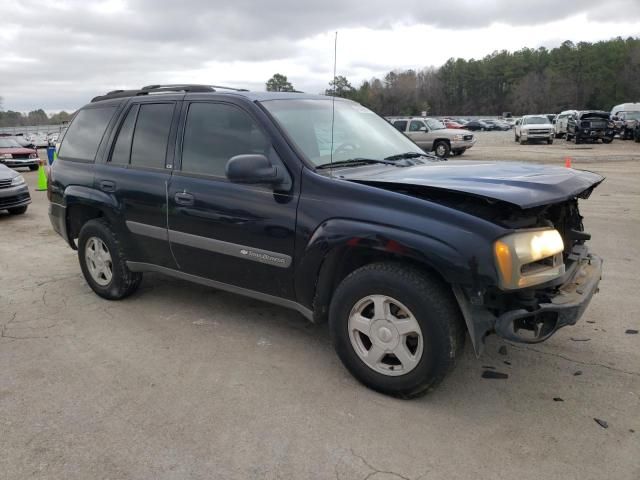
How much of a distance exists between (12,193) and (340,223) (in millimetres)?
9100

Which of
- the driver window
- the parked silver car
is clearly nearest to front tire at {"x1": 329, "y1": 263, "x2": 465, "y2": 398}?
the parked silver car

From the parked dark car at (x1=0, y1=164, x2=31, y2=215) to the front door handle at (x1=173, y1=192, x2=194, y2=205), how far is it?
7.54 metres

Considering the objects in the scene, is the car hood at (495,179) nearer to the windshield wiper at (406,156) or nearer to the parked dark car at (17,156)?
the windshield wiper at (406,156)

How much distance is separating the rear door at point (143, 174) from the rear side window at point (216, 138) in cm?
20

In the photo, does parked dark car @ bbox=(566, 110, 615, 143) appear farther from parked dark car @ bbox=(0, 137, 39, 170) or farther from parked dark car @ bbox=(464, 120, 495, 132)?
parked dark car @ bbox=(464, 120, 495, 132)

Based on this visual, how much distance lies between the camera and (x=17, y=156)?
2111 centimetres

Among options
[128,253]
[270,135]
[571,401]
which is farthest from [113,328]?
[571,401]

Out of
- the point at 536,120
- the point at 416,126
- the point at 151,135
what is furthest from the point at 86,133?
the point at 536,120

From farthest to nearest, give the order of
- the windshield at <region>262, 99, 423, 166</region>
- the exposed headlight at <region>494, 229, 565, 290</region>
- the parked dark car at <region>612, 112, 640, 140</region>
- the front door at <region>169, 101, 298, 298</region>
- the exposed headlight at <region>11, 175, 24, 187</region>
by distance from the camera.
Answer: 1. the parked dark car at <region>612, 112, 640, 140</region>
2. the exposed headlight at <region>11, 175, 24, 187</region>
3. the windshield at <region>262, 99, 423, 166</region>
4. the front door at <region>169, 101, 298, 298</region>
5. the exposed headlight at <region>494, 229, 565, 290</region>

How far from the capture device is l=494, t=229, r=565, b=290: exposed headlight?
2.72m

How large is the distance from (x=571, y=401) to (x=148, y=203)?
3.37m

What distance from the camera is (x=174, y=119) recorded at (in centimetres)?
421

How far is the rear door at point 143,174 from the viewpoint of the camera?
4.24 m

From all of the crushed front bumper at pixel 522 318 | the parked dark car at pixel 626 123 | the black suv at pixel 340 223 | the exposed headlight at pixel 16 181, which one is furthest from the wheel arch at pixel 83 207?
the parked dark car at pixel 626 123
